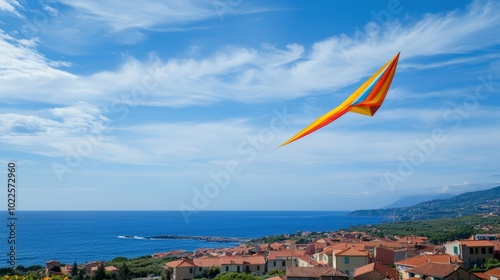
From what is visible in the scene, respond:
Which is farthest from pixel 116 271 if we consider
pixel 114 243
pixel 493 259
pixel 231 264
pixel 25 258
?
pixel 114 243

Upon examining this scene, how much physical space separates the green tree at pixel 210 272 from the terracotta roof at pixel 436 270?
1657cm

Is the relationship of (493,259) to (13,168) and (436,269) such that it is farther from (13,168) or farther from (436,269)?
(13,168)

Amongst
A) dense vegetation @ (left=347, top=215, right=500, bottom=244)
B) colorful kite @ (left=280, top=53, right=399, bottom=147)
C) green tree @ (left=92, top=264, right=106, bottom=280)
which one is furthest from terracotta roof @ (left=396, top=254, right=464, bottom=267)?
colorful kite @ (left=280, top=53, right=399, bottom=147)

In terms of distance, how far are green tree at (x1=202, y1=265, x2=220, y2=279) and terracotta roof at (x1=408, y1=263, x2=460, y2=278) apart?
16.6 m

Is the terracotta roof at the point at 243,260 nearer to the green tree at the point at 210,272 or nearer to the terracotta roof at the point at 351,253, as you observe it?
the green tree at the point at 210,272

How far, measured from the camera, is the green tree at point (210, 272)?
3597 centimetres

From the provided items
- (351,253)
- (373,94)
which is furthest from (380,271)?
(373,94)

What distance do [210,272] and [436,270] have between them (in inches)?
737

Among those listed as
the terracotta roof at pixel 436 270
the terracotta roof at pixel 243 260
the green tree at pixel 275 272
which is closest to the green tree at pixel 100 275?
the terracotta roof at pixel 243 260

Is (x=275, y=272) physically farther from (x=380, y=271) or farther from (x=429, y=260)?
(x=429, y=260)

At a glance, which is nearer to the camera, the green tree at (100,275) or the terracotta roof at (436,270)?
the terracotta roof at (436,270)

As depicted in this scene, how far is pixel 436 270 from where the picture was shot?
23406mm

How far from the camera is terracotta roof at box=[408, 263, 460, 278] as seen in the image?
2247cm

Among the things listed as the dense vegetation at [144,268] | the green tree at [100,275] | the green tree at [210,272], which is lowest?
the dense vegetation at [144,268]
